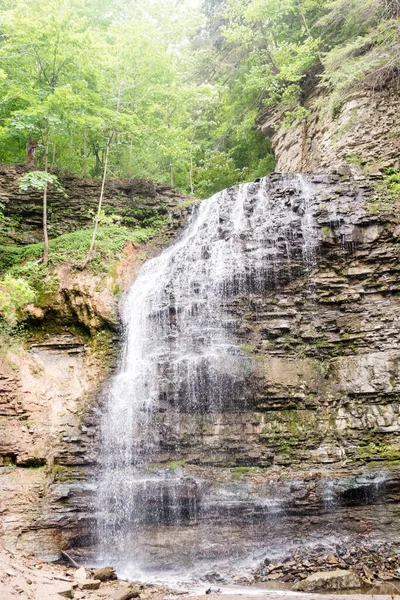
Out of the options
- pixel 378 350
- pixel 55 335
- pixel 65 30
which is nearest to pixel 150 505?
pixel 55 335

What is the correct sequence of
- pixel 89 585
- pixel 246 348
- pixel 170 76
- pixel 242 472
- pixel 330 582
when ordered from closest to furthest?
pixel 89 585 → pixel 330 582 → pixel 242 472 → pixel 246 348 → pixel 170 76

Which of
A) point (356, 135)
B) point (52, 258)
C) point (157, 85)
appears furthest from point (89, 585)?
point (157, 85)

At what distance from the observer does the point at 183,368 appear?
434 inches

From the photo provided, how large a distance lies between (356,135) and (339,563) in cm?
1374

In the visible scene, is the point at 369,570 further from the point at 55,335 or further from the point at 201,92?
the point at 201,92

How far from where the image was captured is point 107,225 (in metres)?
16.5

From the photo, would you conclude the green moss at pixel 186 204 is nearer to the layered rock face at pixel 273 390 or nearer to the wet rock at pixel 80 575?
the layered rock face at pixel 273 390

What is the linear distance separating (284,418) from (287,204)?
6.55 meters

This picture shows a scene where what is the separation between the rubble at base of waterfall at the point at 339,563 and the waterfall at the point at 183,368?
1037mm

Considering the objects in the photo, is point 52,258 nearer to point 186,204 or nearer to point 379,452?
point 186,204

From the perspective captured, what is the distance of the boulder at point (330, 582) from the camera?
742cm

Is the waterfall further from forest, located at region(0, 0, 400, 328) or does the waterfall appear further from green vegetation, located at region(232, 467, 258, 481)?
forest, located at region(0, 0, 400, 328)

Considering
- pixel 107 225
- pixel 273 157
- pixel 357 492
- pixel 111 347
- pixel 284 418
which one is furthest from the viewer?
pixel 273 157

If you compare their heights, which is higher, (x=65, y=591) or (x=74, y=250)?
(x=74, y=250)
